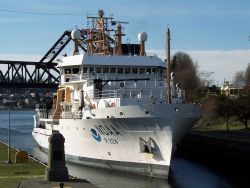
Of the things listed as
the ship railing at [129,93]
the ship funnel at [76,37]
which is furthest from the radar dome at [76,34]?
the ship railing at [129,93]

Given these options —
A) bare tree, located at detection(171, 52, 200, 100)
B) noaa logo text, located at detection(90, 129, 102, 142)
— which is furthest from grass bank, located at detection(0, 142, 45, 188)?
bare tree, located at detection(171, 52, 200, 100)

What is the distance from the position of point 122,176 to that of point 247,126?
91.1 feet

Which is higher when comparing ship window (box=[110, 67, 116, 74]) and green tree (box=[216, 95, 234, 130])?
ship window (box=[110, 67, 116, 74])

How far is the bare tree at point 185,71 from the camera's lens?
94694mm

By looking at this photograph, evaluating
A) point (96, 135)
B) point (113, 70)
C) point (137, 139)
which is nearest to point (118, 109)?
point (137, 139)

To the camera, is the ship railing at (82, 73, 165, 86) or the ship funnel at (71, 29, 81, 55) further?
the ship funnel at (71, 29, 81, 55)

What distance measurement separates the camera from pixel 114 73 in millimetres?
38281

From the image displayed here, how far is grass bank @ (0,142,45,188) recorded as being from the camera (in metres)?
22.5

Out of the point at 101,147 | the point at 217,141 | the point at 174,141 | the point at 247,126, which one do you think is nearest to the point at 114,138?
the point at 101,147

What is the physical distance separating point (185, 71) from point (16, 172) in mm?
75682

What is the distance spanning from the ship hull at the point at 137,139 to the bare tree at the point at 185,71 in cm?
5532

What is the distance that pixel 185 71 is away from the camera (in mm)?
99125

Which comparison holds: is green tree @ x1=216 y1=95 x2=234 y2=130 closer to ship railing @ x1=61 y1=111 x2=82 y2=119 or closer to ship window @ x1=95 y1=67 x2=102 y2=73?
ship window @ x1=95 y1=67 x2=102 y2=73

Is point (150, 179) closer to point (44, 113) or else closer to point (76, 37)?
point (76, 37)
